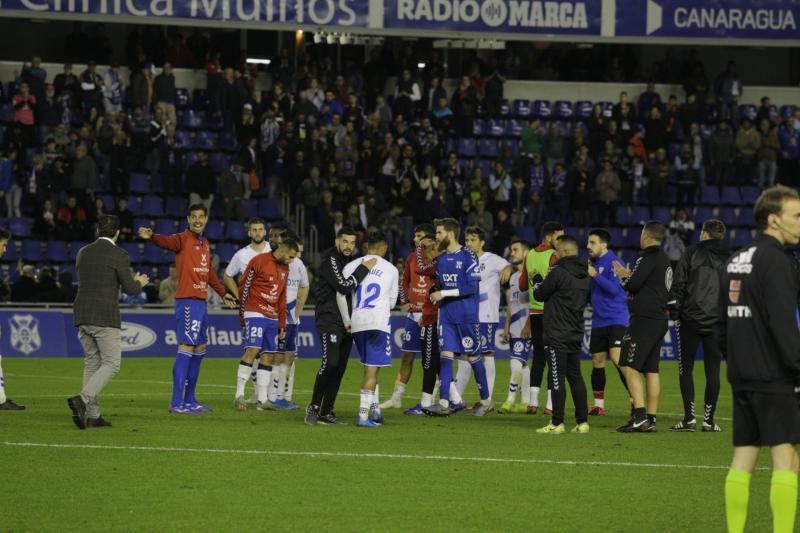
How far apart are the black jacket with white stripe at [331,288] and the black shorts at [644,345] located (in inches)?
120

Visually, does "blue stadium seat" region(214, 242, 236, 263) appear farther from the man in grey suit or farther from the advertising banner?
the man in grey suit

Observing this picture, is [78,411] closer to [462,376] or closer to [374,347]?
[374,347]

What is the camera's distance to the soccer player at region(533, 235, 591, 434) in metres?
15.2

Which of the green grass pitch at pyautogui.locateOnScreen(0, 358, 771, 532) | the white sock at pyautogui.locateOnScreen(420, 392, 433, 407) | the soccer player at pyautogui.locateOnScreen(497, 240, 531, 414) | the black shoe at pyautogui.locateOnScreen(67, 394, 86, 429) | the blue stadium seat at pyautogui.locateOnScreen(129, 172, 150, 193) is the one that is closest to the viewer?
the green grass pitch at pyautogui.locateOnScreen(0, 358, 771, 532)

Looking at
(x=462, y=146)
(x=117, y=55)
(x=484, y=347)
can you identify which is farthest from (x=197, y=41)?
(x=484, y=347)

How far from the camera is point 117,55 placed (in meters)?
36.9

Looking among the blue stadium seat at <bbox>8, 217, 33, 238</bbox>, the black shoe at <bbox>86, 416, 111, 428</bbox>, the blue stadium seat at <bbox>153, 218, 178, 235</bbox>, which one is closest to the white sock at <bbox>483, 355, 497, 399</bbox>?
the black shoe at <bbox>86, 416, 111, 428</bbox>

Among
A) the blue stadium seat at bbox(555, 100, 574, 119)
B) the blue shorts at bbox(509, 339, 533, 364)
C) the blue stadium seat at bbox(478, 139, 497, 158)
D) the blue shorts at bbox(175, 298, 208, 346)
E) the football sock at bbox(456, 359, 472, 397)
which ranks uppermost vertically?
the blue stadium seat at bbox(555, 100, 574, 119)

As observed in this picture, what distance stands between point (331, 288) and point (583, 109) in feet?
74.0

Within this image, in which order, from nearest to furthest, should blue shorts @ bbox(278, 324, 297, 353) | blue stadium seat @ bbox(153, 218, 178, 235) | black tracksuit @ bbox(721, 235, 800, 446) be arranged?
black tracksuit @ bbox(721, 235, 800, 446) → blue shorts @ bbox(278, 324, 297, 353) → blue stadium seat @ bbox(153, 218, 178, 235)

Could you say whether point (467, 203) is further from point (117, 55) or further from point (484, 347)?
point (484, 347)

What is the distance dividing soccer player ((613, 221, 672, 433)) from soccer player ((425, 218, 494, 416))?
6.72ft

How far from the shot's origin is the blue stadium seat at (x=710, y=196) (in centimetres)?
3562

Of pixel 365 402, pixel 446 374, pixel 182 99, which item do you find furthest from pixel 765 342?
pixel 182 99
